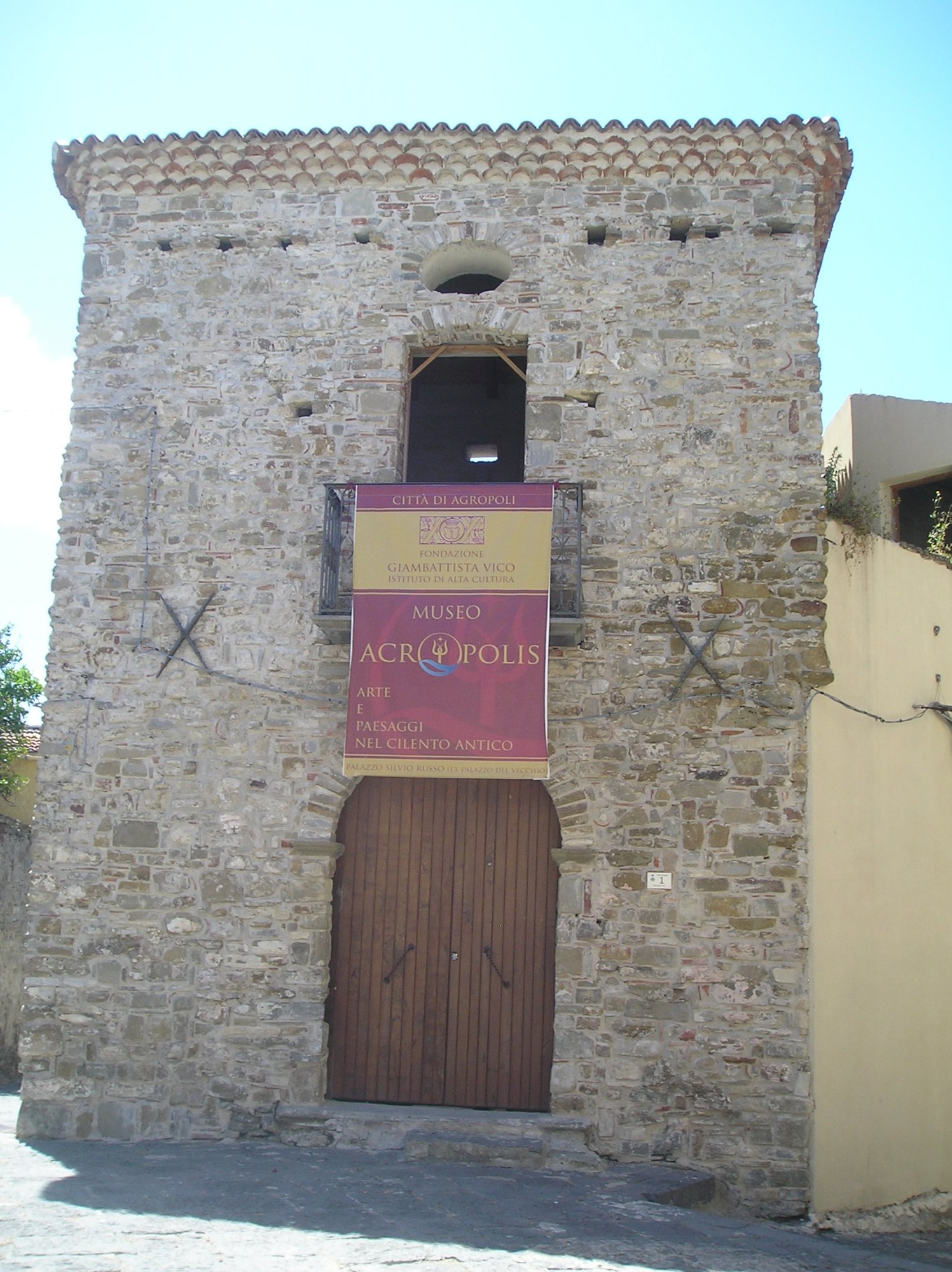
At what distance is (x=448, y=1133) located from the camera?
6785mm

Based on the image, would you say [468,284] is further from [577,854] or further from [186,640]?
[577,854]

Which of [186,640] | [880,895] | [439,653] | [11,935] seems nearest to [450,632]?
[439,653]

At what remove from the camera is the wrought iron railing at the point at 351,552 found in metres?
7.48

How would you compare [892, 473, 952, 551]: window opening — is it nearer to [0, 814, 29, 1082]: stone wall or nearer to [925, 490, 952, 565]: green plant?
[925, 490, 952, 565]: green plant

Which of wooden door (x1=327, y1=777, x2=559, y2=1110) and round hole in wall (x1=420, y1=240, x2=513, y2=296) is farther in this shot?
round hole in wall (x1=420, y1=240, x2=513, y2=296)

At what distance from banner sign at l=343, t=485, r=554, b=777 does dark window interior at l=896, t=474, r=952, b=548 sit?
4.47 metres

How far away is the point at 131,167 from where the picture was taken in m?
8.40

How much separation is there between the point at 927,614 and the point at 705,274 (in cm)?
309

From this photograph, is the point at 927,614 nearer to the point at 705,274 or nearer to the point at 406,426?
the point at 705,274

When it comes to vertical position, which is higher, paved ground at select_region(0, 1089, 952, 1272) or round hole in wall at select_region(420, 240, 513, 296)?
round hole in wall at select_region(420, 240, 513, 296)

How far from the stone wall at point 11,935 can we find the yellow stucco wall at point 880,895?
7.96 metres

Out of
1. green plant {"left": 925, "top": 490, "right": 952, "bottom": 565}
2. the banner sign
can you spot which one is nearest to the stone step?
the banner sign

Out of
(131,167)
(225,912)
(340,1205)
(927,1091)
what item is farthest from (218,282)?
(927,1091)

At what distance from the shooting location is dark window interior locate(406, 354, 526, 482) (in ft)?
35.5
